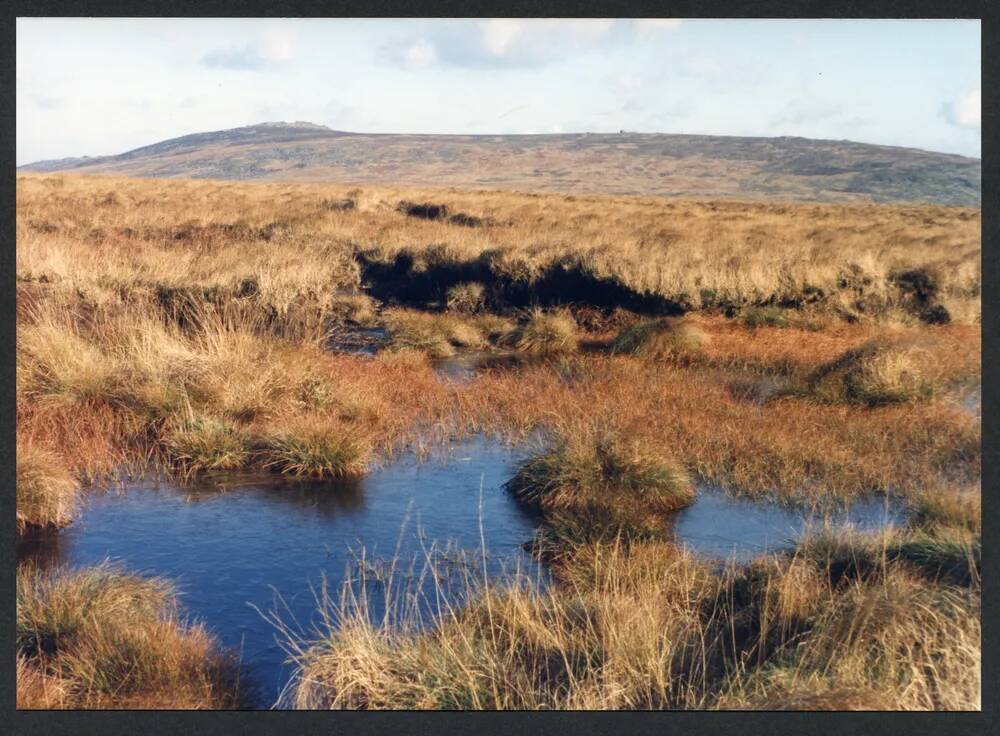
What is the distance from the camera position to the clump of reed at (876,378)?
1279 cm

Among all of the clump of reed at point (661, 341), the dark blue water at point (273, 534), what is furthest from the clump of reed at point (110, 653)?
the clump of reed at point (661, 341)

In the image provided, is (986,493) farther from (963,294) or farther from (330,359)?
(963,294)

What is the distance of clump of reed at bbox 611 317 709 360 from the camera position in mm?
16312

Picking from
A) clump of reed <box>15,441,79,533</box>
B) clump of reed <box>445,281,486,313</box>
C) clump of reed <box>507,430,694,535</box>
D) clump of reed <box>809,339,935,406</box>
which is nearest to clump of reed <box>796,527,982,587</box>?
clump of reed <box>507,430,694,535</box>

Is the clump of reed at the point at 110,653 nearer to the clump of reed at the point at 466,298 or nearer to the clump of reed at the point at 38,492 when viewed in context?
the clump of reed at the point at 38,492

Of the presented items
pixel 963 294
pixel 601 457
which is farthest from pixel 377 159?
pixel 601 457

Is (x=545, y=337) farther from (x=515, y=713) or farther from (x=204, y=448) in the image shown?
(x=515, y=713)

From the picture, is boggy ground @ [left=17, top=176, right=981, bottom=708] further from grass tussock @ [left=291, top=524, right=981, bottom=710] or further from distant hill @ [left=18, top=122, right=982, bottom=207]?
distant hill @ [left=18, top=122, right=982, bottom=207]

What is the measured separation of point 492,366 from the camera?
52.4 ft

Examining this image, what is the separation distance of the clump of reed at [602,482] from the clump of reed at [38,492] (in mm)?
4010

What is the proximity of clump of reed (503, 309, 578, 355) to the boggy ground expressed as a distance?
0.04m

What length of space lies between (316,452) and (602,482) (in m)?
2.91

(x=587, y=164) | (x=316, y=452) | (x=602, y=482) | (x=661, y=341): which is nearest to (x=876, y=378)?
(x=661, y=341)

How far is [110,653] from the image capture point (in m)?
5.78
